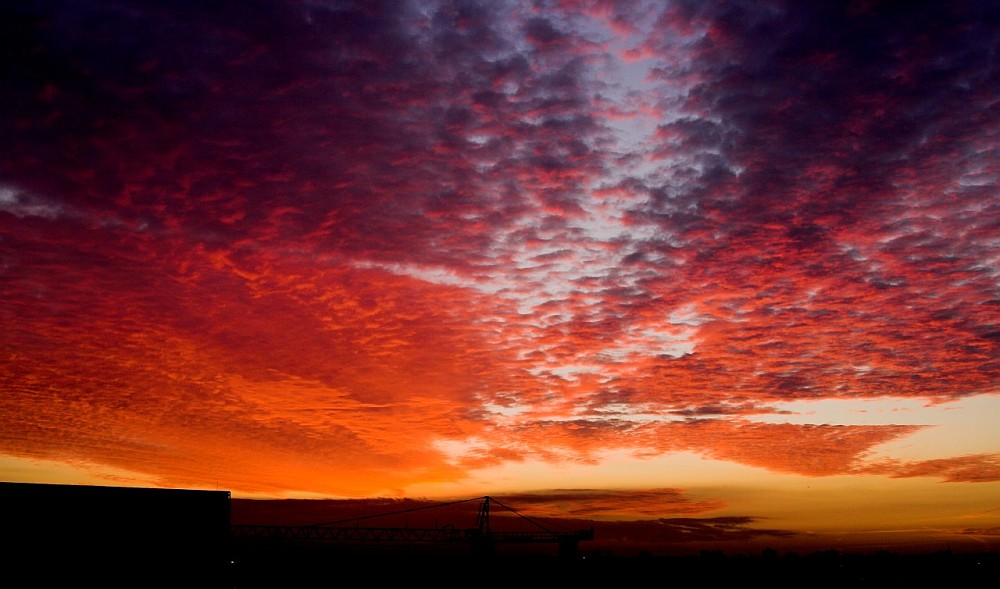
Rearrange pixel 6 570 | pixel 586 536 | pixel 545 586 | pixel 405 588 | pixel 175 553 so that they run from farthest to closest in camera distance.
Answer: pixel 586 536 < pixel 545 586 < pixel 405 588 < pixel 175 553 < pixel 6 570

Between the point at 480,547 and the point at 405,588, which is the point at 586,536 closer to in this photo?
the point at 480,547

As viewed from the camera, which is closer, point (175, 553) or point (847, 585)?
point (175, 553)

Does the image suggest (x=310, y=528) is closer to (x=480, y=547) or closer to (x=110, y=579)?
(x=480, y=547)

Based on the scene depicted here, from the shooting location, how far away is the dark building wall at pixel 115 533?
150 feet

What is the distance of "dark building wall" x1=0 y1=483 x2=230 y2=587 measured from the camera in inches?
1795

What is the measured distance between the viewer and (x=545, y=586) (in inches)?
6073

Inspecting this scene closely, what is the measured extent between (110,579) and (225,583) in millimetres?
7184

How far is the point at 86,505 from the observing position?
4725 centimetres

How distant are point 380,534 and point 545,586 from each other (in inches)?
1667

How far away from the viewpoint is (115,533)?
156 ft

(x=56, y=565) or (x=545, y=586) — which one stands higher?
(x=56, y=565)

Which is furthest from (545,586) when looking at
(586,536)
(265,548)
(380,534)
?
(265,548)

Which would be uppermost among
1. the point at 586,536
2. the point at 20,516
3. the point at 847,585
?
the point at 20,516

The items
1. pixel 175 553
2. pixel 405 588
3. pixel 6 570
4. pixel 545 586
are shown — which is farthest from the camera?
pixel 545 586
